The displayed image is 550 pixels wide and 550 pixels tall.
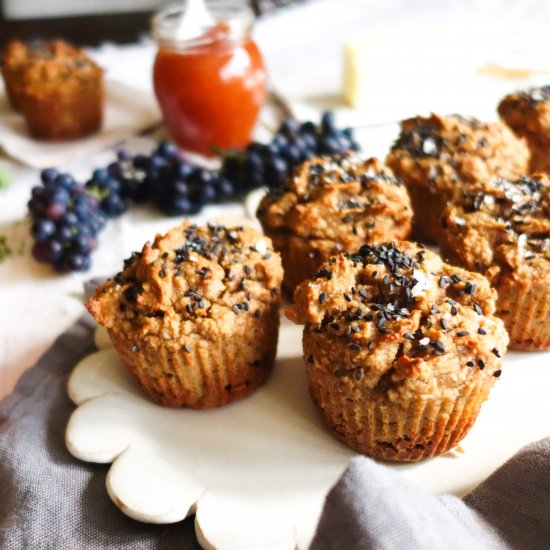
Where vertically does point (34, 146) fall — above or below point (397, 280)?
below

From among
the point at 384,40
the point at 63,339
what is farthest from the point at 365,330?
the point at 384,40

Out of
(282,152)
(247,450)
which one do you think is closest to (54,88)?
(282,152)

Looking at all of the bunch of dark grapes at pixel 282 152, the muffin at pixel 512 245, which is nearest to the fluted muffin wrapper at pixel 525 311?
the muffin at pixel 512 245

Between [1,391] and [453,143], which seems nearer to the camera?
[1,391]

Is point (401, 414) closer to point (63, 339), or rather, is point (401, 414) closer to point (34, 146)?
point (63, 339)

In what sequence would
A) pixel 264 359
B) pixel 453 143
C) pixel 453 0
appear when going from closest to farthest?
pixel 264 359 < pixel 453 143 < pixel 453 0

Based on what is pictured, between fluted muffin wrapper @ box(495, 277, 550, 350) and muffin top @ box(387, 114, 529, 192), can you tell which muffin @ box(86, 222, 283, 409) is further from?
muffin top @ box(387, 114, 529, 192)
